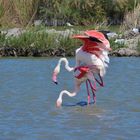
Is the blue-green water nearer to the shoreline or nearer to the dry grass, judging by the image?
the shoreline

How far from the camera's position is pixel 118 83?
46.5 feet

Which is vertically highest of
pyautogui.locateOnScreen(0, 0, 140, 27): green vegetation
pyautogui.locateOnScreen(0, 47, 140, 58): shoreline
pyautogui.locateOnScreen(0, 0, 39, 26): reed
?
pyautogui.locateOnScreen(0, 0, 39, 26): reed

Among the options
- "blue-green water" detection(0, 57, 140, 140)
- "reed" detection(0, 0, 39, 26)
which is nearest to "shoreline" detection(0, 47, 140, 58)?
"reed" detection(0, 0, 39, 26)

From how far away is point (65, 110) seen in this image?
35.1ft

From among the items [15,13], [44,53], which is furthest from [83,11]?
[44,53]

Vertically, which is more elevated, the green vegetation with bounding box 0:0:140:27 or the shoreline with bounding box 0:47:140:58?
the shoreline with bounding box 0:47:140:58

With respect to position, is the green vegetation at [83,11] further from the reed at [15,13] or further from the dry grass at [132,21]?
the reed at [15,13]

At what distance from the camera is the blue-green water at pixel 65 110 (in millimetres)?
8836

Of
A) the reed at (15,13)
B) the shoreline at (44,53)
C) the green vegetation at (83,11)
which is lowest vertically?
the green vegetation at (83,11)

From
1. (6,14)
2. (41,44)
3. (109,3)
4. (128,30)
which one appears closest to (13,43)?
(41,44)

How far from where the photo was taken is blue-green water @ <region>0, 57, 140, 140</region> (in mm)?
8836

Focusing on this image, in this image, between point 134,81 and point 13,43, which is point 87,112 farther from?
point 13,43

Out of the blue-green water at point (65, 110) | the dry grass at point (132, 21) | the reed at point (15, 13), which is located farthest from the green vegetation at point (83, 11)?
the blue-green water at point (65, 110)

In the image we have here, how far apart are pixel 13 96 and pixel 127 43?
1023 cm
